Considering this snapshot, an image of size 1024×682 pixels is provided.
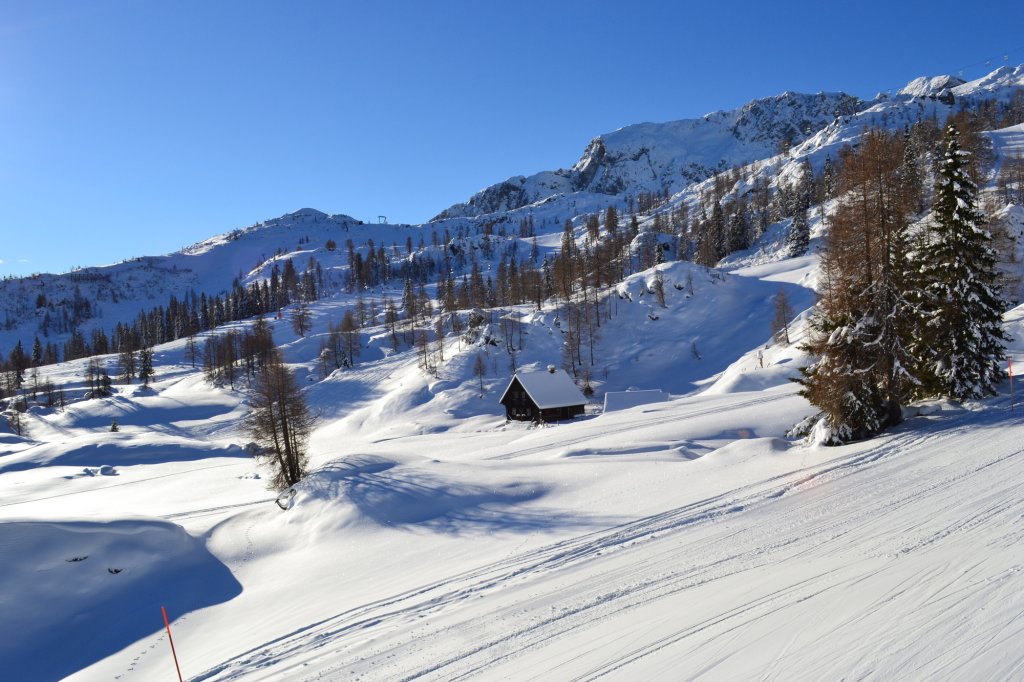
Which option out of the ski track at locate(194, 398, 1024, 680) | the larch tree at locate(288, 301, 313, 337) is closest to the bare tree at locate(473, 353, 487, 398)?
the ski track at locate(194, 398, 1024, 680)

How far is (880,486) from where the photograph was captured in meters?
14.0

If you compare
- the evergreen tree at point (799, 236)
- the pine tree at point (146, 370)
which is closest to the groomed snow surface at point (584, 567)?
the pine tree at point (146, 370)

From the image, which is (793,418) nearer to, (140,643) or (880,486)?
(880,486)

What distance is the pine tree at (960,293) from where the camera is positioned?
2033cm

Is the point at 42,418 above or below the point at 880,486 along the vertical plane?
below

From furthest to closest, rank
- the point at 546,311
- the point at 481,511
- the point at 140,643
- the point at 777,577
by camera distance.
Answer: the point at 546,311, the point at 481,511, the point at 140,643, the point at 777,577

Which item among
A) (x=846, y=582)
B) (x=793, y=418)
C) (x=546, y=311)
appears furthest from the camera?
(x=546, y=311)

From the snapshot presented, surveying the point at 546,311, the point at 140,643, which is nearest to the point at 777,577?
the point at 140,643

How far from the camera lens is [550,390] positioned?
54.2 meters

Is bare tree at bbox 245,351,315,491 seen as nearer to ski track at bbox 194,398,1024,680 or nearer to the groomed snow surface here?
the groomed snow surface

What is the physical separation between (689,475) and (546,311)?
236 ft

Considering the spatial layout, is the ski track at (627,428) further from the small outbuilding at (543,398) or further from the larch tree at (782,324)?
the larch tree at (782,324)

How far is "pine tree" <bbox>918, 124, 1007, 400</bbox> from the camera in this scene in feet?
66.7

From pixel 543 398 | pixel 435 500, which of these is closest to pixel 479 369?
pixel 543 398
